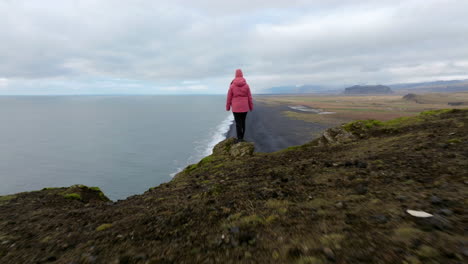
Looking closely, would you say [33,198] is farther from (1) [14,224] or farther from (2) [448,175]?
(2) [448,175]

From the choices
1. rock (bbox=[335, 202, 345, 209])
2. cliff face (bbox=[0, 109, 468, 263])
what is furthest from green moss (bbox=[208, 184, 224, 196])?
rock (bbox=[335, 202, 345, 209])

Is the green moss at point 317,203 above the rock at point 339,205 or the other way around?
the other way around

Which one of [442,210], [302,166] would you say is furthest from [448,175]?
[302,166]

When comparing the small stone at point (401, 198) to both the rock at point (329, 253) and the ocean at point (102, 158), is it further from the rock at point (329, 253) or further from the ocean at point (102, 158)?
the ocean at point (102, 158)

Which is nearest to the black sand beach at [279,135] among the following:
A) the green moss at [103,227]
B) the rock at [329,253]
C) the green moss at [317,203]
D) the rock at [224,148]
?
the rock at [224,148]

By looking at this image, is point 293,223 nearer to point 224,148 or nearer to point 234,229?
point 234,229

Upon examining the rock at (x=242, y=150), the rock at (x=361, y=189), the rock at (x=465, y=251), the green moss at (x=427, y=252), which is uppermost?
the rock at (x=465, y=251)

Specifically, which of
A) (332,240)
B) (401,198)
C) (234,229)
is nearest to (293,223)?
(332,240)

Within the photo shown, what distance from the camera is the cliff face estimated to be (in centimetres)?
273

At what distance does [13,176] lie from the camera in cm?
4928

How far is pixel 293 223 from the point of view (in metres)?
3.65

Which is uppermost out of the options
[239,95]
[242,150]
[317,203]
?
[239,95]

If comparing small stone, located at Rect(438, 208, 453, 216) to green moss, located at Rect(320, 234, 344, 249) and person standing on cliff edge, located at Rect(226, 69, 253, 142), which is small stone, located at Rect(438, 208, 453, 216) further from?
person standing on cliff edge, located at Rect(226, 69, 253, 142)

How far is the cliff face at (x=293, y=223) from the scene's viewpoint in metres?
2.73
